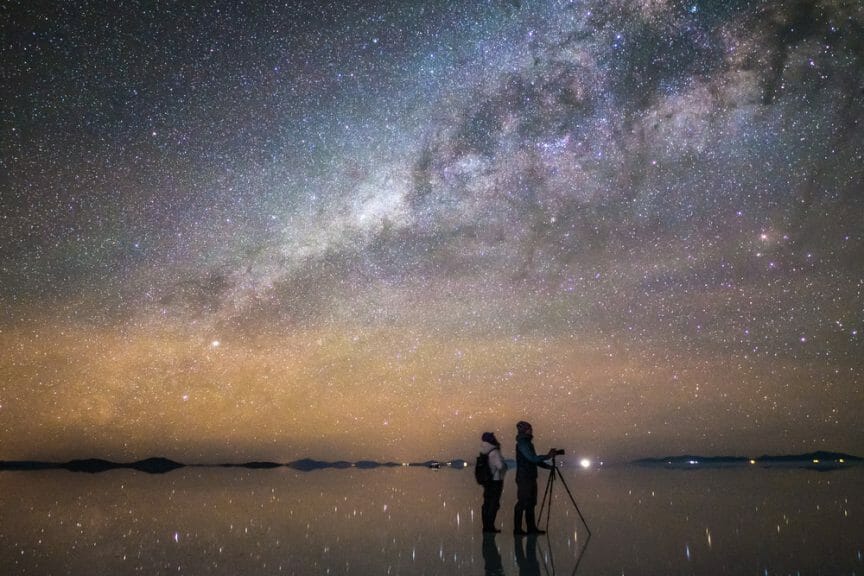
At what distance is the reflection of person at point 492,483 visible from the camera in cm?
1063

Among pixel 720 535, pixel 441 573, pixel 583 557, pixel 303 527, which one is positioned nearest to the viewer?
pixel 441 573

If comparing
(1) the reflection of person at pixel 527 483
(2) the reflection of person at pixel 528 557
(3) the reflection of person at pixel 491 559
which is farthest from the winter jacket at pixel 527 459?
(3) the reflection of person at pixel 491 559

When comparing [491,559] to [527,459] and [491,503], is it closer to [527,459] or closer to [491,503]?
[527,459]

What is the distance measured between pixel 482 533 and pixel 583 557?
314 cm

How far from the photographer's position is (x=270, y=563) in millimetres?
8109

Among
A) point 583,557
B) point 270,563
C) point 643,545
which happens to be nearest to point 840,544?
point 643,545

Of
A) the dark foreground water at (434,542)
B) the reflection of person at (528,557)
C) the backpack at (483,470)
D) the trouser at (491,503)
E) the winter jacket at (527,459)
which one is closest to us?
the reflection of person at (528,557)

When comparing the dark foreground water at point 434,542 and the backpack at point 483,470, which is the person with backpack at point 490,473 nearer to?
the backpack at point 483,470

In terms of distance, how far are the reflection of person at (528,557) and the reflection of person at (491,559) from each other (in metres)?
0.25

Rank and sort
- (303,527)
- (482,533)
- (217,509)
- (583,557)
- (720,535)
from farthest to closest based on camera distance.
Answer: (217,509), (303,527), (482,533), (720,535), (583,557)

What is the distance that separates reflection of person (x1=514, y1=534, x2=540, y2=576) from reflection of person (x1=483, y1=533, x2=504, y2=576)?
0.80ft

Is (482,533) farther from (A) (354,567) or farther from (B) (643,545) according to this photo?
(A) (354,567)

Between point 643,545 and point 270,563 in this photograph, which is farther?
point 643,545

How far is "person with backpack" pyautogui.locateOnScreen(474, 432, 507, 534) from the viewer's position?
418 inches
